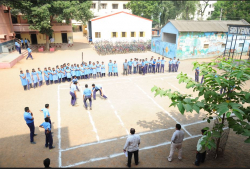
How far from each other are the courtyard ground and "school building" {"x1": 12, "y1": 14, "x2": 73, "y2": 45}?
17994 mm

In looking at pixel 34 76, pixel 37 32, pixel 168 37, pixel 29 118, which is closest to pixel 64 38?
pixel 37 32

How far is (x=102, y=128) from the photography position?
9070 mm

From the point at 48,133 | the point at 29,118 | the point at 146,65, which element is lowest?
the point at 48,133

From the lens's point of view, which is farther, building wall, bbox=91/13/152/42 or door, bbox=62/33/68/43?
door, bbox=62/33/68/43

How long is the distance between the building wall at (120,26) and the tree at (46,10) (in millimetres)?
5702

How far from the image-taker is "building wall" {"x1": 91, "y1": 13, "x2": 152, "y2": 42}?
3147 cm

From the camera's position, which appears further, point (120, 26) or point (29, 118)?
point (120, 26)

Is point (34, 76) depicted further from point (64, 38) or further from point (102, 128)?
point (64, 38)

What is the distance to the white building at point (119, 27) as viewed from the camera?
31422 millimetres

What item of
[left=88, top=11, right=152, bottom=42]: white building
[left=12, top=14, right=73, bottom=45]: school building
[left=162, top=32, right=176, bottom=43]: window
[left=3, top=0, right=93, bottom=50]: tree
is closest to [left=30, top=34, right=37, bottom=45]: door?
[left=12, top=14, right=73, bottom=45]: school building

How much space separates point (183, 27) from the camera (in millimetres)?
23016

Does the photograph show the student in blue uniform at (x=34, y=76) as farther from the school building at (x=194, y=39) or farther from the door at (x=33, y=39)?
the door at (x=33, y=39)

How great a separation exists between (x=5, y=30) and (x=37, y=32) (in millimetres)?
7266

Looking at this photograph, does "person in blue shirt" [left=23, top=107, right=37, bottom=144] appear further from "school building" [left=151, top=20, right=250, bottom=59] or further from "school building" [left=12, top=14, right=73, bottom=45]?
"school building" [left=12, top=14, right=73, bottom=45]
